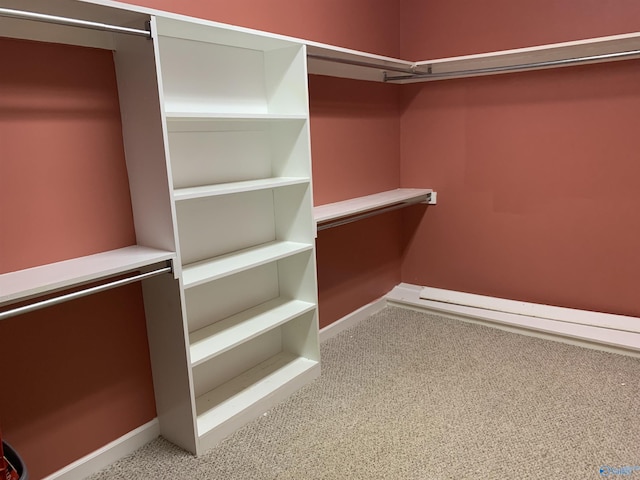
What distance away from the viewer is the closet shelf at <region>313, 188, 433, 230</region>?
2465 millimetres

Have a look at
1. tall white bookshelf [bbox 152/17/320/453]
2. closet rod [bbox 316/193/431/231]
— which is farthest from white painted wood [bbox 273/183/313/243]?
closet rod [bbox 316/193/431/231]

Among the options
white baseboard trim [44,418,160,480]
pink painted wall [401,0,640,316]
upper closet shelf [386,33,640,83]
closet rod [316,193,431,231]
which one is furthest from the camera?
pink painted wall [401,0,640,316]

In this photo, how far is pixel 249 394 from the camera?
217 centimetres

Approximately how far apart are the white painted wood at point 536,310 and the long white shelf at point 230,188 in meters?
1.54

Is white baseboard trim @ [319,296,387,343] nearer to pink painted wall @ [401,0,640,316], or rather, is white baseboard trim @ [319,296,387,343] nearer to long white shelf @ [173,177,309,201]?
pink painted wall @ [401,0,640,316]

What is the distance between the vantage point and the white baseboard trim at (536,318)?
2611mm

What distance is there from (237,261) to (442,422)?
1.10 m

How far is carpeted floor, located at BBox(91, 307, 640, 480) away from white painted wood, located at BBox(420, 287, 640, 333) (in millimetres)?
237

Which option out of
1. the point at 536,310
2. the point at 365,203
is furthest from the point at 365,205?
the point at 536,310

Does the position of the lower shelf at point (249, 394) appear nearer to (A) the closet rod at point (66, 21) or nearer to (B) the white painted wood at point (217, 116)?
(B) the white painted wood at point (217, 116)

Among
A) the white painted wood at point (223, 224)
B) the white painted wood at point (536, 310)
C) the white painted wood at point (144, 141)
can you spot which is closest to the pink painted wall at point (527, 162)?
the white painted wood at point (536, 310)

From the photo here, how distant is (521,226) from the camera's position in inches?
120

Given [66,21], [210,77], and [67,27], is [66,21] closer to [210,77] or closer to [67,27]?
[67,27]

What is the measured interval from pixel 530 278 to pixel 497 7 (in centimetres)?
167
